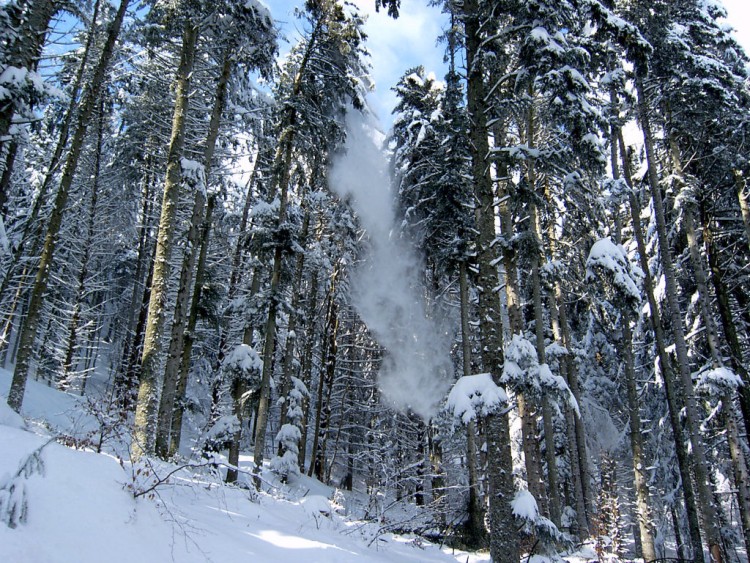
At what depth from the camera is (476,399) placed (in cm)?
640

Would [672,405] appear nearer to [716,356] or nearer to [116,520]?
[716,356]

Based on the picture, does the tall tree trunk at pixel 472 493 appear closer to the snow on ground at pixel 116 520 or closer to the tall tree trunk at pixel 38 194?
the snow on ground at pixel 116 520

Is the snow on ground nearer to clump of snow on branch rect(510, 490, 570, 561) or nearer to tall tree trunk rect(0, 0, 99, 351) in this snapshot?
clump of snow on branch rect(510, 490, 570, 561)

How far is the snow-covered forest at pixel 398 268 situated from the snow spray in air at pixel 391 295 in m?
0.16

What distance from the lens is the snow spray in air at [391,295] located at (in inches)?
869

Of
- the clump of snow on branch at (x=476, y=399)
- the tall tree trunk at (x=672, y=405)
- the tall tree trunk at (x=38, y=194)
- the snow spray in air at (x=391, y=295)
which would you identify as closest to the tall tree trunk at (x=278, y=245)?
the tall tree trunk at (x=38, y=194)

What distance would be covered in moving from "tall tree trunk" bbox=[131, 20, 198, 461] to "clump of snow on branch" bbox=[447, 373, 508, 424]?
18.8 ft

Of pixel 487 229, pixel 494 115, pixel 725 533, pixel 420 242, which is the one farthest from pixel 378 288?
pixel 725 533

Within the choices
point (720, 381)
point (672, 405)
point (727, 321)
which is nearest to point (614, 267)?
point (672, 405)

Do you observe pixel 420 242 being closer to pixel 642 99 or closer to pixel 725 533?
pixel 642 99

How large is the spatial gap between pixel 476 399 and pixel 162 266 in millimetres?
6967

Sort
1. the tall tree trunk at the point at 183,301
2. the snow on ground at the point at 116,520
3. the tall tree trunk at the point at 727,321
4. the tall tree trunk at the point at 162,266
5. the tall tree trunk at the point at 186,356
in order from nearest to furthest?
the snow on ground at the point at 116,520, the tall tree trunk at the point at 162,266, the tall tree trunk at the point at 183,301, the tall tree trunk at the point at 727,321, the tall tree trunk at the point at 186,356

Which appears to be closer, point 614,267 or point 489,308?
point 489,308

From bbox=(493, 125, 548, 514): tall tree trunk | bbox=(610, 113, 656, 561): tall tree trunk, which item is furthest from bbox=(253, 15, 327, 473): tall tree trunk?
bbox=(610, 113, 656, 561): tall tree trunk
